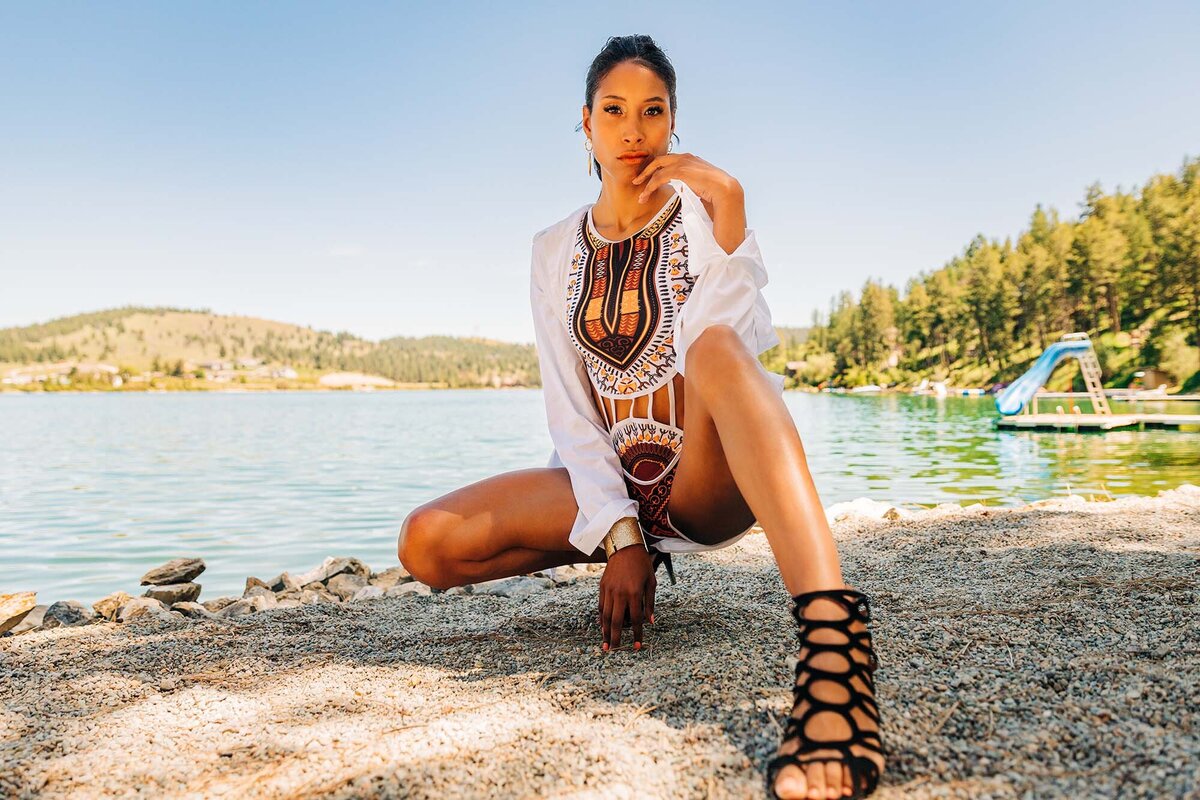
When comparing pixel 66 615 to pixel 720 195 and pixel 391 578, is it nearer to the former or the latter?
pixel 391 578

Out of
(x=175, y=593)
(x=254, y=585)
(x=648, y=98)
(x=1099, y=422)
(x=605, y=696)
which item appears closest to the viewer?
(x=605, y=696)

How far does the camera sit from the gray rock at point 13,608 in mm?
3203

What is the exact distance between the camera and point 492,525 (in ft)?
8.15

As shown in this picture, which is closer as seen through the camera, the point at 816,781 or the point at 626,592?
the point at 816,781

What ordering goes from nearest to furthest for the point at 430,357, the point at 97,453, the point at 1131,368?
1. the point at 97,453
2. the point at 1131,368
3. the point at 430,357

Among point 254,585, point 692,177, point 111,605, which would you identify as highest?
point 692,177

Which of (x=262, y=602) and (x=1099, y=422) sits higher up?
(x=262, y=602)

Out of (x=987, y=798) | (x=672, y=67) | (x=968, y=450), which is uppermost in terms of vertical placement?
(x=672, y=67)

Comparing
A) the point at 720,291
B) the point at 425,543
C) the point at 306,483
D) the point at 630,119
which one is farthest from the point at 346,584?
the point at 306,483

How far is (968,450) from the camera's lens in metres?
18.7

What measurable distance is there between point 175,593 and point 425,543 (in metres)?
3.69

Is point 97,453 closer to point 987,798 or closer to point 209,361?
point 987,798

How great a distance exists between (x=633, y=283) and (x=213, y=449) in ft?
81.5

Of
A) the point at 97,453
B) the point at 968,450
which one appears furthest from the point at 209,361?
the point at 968,450
